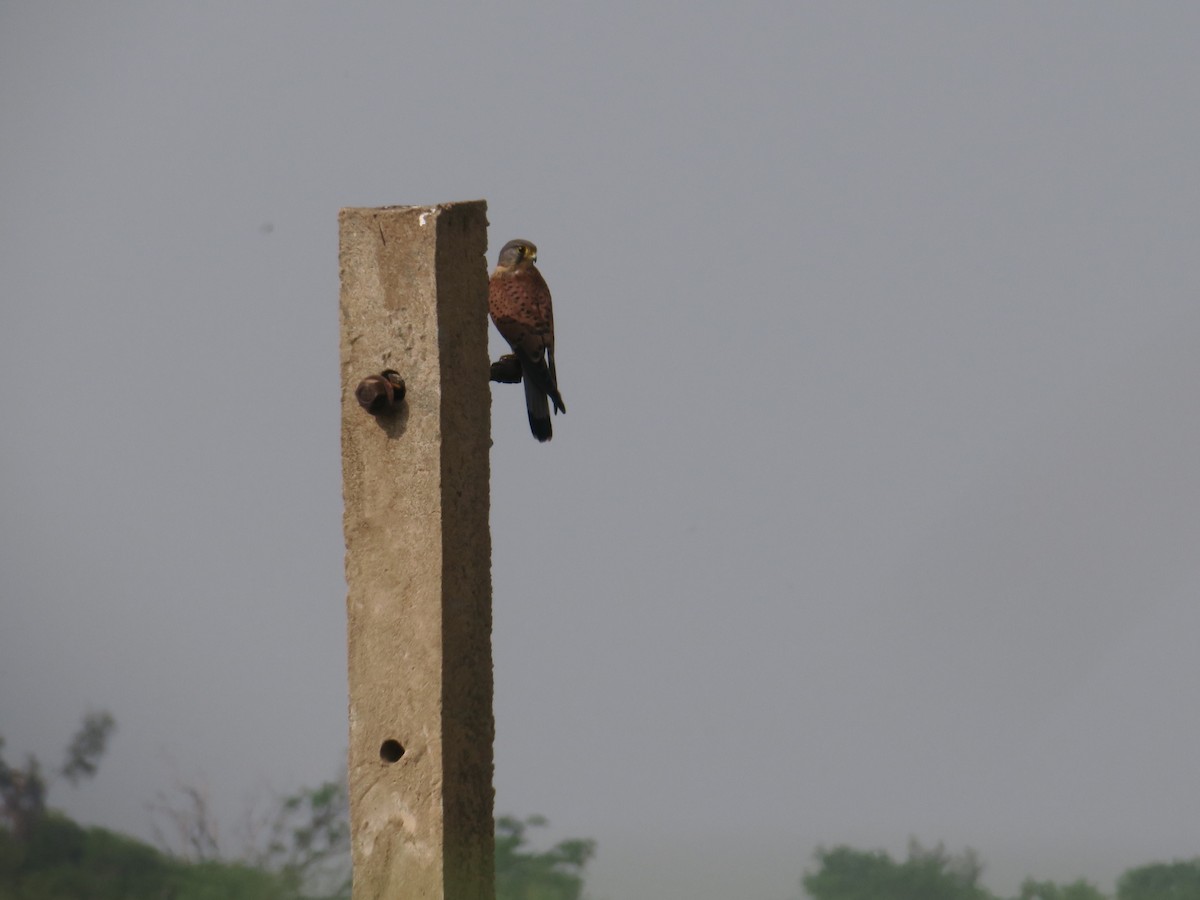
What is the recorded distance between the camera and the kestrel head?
6.76 meters

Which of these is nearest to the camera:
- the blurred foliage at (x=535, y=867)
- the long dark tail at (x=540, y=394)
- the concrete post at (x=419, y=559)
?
the concrete post at (x=419, y=559)

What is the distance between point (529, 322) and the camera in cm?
661

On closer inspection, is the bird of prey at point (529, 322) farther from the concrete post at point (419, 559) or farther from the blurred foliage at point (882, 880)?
the blurred foliage at point (882, 880)

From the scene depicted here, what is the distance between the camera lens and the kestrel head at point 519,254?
6.76 metres

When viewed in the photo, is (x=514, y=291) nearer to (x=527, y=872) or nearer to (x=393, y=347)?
(x=393, y=347)

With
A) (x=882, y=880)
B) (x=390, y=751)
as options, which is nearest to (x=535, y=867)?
(x=882, y=880)

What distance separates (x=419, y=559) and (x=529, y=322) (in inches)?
64.3

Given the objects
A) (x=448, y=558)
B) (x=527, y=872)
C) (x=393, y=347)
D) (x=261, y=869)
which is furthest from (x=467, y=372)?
(x=527, y=872)

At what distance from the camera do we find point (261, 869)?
61.9ft

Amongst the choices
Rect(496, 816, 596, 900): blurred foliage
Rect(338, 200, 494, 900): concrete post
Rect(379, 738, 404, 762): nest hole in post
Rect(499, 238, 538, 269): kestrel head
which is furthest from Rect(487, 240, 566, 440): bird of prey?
Rect(496, 816, 596, 900): blurred foliage

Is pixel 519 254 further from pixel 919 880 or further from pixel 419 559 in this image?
pixel 919 880

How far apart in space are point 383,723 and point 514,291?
2065mm

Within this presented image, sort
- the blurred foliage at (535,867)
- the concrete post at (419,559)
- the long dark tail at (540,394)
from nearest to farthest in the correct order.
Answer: the concrete post at (419,559) < the long dark tail at (540,394) < the blurred foliage at (535,867)

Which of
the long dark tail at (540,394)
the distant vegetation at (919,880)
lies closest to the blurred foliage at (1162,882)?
the distant vegetation at (919,880)
